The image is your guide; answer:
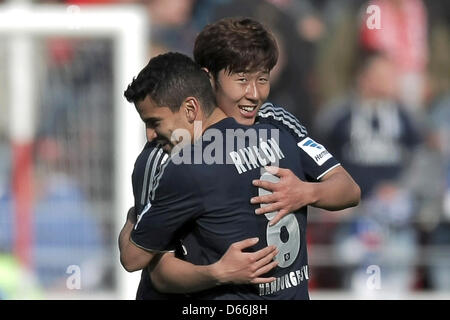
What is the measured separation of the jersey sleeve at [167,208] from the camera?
362 cm

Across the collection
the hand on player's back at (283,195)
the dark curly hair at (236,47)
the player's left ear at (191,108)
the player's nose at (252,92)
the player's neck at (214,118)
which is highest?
the dark curly hair at (236,47)

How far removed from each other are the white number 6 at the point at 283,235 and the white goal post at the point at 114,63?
324cm

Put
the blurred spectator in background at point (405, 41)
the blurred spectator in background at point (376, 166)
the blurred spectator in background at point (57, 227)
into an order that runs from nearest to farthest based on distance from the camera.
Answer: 1. the blurred spectator in background at point (57, 227)
2. the blurred spectator in background at point (376, 166)
3. the blurred spectator in background at point (405, 41)

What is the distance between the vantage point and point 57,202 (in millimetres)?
7262

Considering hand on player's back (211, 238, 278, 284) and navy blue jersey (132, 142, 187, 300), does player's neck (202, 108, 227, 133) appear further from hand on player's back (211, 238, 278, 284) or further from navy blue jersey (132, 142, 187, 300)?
hand on player's back (211, 238, 278, 284)

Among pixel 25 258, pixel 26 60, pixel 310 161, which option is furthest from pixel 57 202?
pixel 310 161

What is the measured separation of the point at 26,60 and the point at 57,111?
0.42 metres

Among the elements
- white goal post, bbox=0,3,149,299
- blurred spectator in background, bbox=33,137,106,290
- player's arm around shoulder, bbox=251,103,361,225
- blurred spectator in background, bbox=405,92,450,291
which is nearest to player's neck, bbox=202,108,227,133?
player's arm around shoulder, bbox=251,103,361,225

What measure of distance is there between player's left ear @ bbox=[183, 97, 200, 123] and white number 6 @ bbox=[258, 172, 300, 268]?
320mm

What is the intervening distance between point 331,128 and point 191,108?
422cm

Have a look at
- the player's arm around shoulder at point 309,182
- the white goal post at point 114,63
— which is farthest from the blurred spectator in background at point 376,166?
the player's arm around shoulder at point 309,182

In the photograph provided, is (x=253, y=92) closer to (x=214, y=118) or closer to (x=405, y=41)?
(x=214, y=118)

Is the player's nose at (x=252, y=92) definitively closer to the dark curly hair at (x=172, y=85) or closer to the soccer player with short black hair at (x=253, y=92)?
the soccer player with short black hair at (x=253, y=92)
